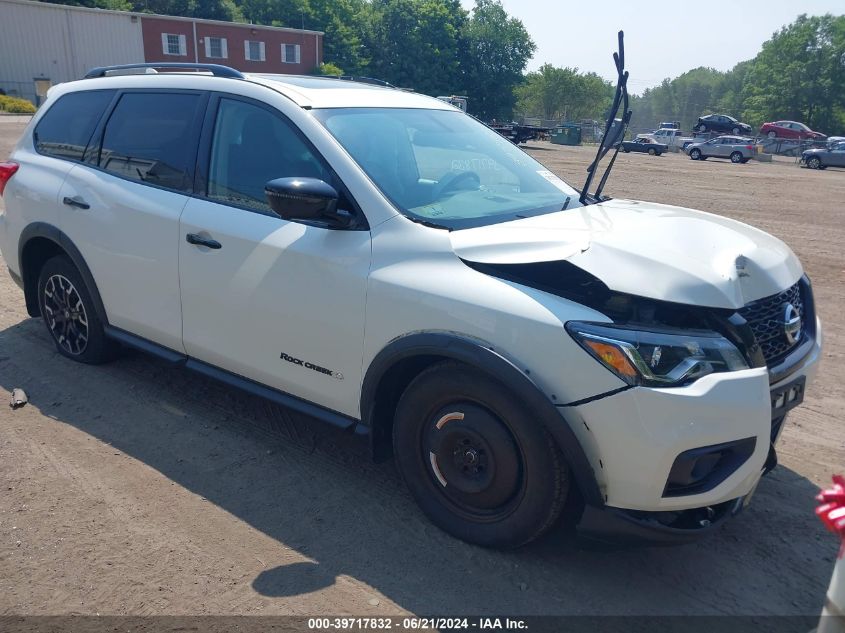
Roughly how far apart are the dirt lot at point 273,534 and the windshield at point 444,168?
1.48 m

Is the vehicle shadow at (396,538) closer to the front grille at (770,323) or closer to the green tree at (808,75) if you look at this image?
the front grille at (770,323)

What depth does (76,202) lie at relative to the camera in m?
4.54

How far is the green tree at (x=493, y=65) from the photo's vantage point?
6938 centimetres

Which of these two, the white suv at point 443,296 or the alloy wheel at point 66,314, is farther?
the alloy wheel at point 66,314

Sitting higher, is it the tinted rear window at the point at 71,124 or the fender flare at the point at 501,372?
the tinted rear window at the point at 71,124

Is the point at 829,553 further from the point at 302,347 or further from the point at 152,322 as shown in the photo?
the point at 152,322

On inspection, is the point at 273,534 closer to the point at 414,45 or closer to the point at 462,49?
the point at 414,45

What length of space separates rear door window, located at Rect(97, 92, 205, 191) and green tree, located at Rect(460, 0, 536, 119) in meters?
67.4

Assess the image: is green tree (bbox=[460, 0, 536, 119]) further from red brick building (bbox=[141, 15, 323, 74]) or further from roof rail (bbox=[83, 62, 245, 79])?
roof rail (bbox=[83, 62, 245, 79])

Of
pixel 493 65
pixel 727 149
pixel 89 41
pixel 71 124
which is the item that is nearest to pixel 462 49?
pixel 493 65

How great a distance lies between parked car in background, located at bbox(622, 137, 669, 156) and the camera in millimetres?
42812

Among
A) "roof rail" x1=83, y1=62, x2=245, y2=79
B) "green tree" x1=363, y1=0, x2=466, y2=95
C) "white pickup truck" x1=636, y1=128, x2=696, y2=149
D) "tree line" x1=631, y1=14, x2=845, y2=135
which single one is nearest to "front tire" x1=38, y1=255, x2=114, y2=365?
"roof rail" x1=83, y1=62, x2=245, y2=79

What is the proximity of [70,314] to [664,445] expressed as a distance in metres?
4.16

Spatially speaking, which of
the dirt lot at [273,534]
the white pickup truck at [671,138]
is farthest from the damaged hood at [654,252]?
the white pickup truck at [671,138]
